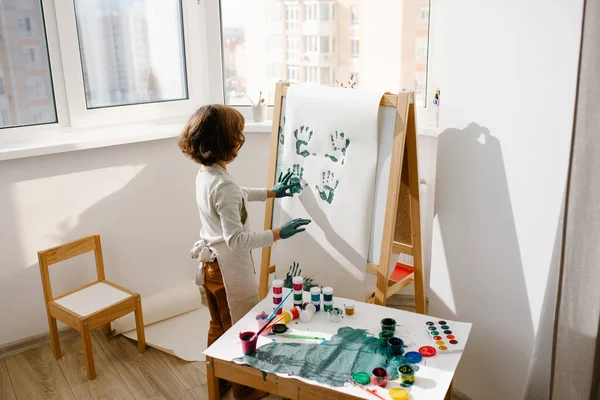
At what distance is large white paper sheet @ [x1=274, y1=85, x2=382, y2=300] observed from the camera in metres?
1.90

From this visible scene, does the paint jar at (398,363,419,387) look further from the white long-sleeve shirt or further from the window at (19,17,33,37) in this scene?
the window at (19,17,33,37)

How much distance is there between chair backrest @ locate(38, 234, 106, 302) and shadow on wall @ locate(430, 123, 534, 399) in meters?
1.46

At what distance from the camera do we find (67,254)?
2.43 meters

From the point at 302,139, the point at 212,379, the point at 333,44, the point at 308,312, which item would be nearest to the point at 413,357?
the point at 308,312

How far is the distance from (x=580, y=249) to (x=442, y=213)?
1.95 ft

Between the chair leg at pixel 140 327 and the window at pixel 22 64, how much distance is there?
0.95 metres

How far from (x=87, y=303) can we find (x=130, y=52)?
1.19m

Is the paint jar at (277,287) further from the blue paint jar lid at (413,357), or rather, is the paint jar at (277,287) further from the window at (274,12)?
the window at (274,12)

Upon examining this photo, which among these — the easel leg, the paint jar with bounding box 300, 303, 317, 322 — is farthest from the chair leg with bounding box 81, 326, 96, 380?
the paint jar with bounding box 300, 303, 317, 322

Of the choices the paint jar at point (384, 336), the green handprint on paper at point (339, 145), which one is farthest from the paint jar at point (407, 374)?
the green handprint on paper at point (339, 145)

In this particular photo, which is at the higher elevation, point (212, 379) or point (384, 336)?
point (384, 336)

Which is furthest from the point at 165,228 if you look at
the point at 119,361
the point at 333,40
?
the point at 333,40

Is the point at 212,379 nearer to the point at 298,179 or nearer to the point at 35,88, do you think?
the point at 298,179

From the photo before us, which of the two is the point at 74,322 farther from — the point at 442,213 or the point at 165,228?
the point at 442,213
